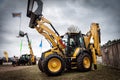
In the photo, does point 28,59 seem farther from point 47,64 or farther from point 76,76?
point 76,76

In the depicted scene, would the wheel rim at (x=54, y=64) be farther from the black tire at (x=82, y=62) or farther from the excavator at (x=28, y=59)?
the excavator at (x=28, y=59)

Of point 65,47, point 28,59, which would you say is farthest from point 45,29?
point 28,59

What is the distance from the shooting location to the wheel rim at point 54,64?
35.4 feet

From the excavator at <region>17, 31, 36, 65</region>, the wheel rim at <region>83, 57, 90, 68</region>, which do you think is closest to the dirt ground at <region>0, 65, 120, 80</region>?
the wheel rim at <region>83, 57, 90, 68</region>

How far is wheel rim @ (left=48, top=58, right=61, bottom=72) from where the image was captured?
35.4ft

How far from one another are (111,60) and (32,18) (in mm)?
7887

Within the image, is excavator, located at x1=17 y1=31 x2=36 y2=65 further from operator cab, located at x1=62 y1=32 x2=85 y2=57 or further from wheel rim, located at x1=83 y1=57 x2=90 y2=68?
wheel rim, located at x1=83 y1=57 x2=90 y2=68

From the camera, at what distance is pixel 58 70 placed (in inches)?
431

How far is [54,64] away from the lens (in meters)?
10.9

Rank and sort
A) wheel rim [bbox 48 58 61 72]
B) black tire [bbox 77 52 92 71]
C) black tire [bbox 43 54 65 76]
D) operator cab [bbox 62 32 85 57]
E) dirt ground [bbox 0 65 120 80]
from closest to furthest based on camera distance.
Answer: dirt ground [bbox 0 65 120 80]
black tire [bbox 43 54 65 76]
wheel rim [bbox 48 58 61 72]
black tire [bbox 77 52 92 71]
operator cab [bbox 62 32 85 57]

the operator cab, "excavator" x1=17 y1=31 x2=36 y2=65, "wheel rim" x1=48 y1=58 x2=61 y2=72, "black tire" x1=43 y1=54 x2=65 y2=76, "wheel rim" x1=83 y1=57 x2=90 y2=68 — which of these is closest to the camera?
"black tire" x1=43 y1=54 x2=65 y2=76

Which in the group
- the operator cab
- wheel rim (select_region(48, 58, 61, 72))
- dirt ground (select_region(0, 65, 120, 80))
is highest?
the operator cab

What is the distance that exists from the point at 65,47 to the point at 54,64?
211 cm

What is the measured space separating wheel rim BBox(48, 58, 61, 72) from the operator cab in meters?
1.69
